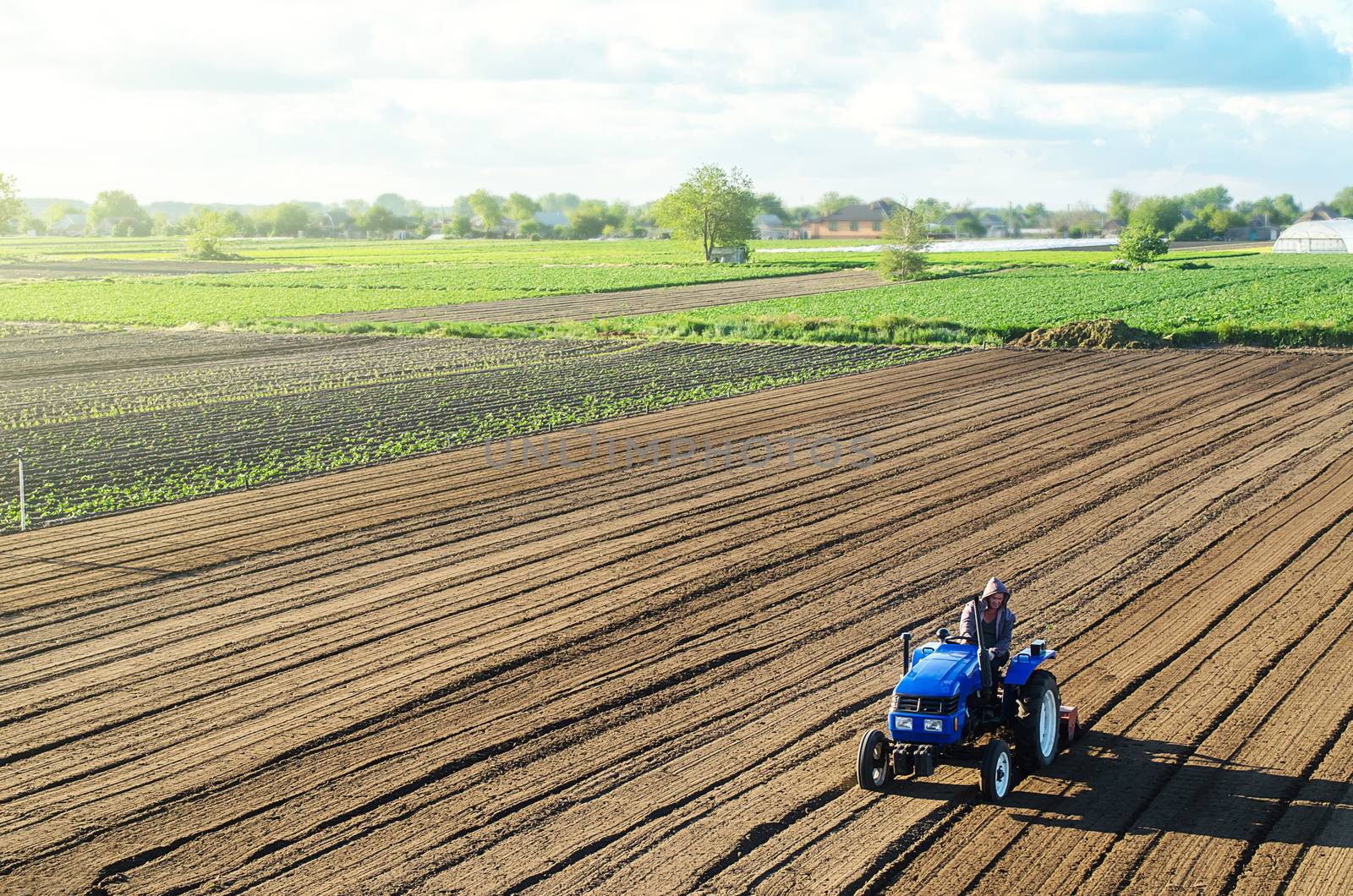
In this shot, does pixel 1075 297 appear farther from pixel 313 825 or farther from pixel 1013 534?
pixel 313 825

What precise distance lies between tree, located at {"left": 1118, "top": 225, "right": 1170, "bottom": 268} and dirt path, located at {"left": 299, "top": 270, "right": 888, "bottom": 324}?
18.6 metres

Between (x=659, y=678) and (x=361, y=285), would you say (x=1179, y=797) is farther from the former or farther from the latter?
(x=361, y=285)

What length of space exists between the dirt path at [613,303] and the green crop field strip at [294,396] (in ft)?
31.2

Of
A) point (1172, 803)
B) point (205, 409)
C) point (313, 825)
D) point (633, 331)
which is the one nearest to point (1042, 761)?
point (1172, 803)

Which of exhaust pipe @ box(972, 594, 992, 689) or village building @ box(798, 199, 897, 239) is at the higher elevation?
village building @ box(798, 199, 897, 239)

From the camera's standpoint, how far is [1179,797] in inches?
358

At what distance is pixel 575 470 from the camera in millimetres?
20750

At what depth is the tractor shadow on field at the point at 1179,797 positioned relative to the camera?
8.66m

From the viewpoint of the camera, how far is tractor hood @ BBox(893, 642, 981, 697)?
28.7 feet

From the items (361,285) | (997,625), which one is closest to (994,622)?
(997,625)

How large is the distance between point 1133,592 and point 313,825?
9296 millimetres

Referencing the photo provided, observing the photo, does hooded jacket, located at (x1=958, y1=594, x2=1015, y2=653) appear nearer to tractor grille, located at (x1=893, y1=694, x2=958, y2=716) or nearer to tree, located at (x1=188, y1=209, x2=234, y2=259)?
tractor grille, located at (x1=893, y1=694, x2=958, y2=716)

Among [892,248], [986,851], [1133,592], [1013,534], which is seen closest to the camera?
[986,851]

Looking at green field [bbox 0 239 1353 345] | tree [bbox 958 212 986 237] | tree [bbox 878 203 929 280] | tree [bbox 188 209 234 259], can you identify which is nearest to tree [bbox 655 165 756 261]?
green field [bbox 0 239 1353 345]
